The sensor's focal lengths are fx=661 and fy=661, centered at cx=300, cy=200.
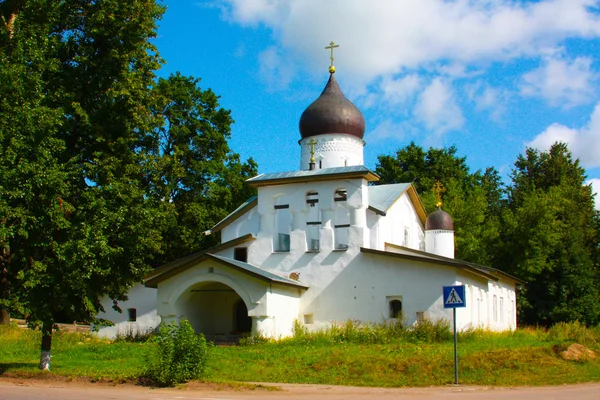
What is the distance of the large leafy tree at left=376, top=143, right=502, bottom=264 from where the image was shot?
1501 inches

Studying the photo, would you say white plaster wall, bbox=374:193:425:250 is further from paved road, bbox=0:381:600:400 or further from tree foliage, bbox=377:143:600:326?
paved road, bbox=0:381:600:400

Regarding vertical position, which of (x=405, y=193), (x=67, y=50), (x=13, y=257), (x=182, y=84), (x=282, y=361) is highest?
(x=182, y=84)

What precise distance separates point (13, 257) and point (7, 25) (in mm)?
9781

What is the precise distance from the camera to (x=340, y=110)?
31688 mm

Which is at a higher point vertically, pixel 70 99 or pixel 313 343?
pixel 70 99

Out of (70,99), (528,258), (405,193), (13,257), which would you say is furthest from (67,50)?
(528,258)

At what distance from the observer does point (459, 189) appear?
42156 millimetres

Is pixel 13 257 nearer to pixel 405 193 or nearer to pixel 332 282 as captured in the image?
pixel 332 282

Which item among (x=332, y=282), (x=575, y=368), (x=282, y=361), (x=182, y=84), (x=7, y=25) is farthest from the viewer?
(x=182, y=84)

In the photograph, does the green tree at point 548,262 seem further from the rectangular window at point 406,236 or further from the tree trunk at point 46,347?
the tree trunk at point 46,347

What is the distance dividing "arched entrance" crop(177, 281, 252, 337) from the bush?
11634 millimetres

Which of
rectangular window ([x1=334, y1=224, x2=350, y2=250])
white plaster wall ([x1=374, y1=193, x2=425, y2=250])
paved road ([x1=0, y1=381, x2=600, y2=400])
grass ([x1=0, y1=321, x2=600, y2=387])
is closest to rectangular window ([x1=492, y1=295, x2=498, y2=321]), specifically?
white plaster wall ([x1=374, y1=193, x2=425, y2=250])

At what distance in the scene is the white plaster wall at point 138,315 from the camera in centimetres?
2841

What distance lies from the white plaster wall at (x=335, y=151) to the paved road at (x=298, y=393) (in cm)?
1873
